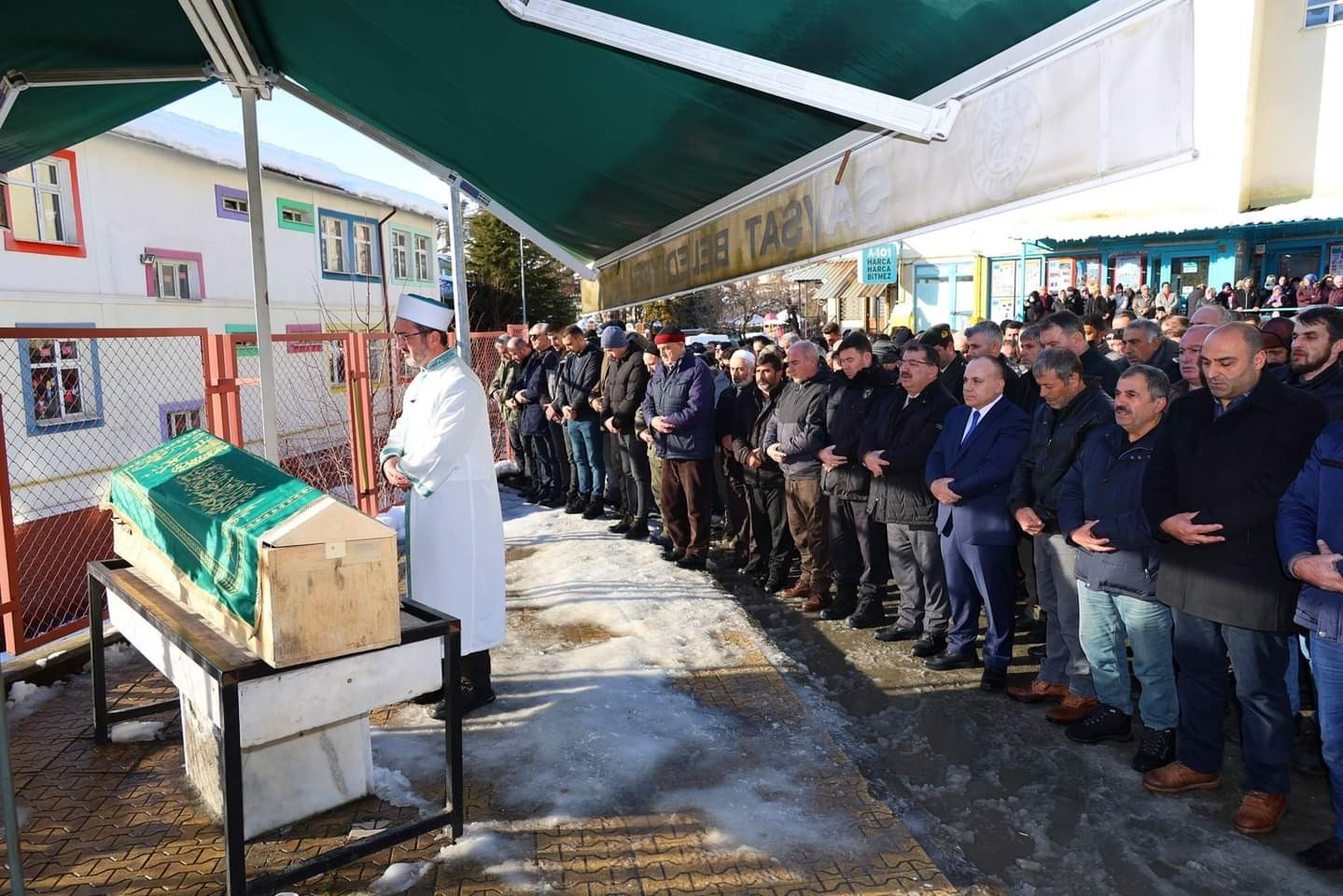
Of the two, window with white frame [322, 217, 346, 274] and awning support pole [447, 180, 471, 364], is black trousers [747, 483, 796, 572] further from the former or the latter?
window with white frame [322, 217, 346, 274]

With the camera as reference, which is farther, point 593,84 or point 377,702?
point 593,84

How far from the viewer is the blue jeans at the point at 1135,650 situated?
3945mm

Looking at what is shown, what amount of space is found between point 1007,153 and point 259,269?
4.41 metres

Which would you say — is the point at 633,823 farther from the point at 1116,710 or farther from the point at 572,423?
the point at 572,423

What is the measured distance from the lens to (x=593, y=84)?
3.81 meters

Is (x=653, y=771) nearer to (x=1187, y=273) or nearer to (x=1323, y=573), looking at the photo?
(x=1323, y=573)

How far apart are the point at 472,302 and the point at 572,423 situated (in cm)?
2471

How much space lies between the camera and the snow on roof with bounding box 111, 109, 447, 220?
1559cm

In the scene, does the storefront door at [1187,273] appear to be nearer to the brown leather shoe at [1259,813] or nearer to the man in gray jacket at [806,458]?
the man in gray jacket at [806,458]

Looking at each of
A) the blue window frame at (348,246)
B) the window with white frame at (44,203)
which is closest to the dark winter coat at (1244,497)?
the window with white frame at (44,203)

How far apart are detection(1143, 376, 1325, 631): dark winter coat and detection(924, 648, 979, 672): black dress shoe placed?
1.73 m

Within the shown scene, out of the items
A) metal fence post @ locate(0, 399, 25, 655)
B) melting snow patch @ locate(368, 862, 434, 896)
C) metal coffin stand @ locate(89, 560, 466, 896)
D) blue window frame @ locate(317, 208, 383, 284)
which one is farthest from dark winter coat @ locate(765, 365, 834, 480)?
blue window frame @ locate(317, 208, 383, 284)

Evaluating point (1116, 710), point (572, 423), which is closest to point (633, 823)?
point (1116, 710)

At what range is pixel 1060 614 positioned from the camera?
4.60 metres
